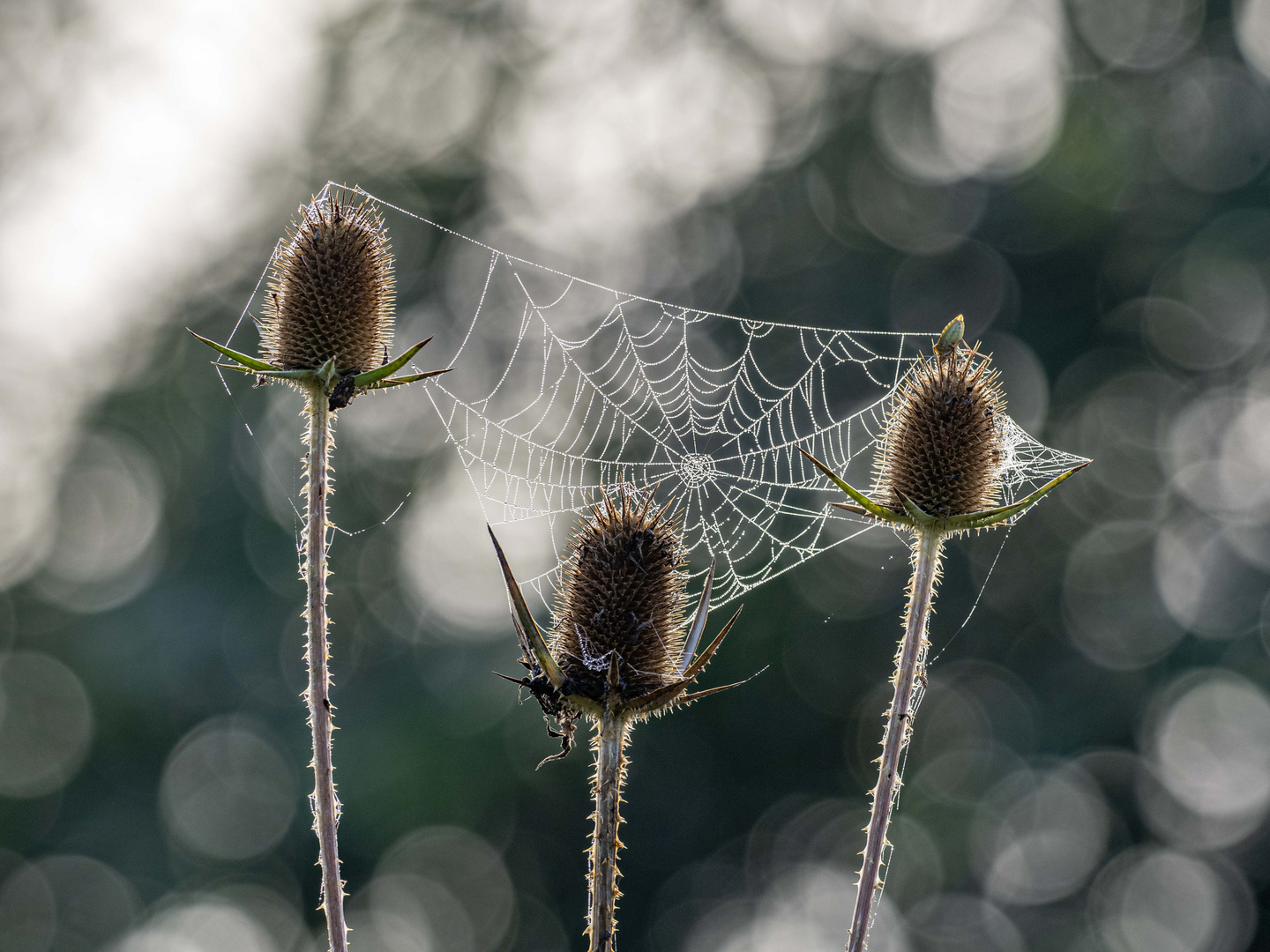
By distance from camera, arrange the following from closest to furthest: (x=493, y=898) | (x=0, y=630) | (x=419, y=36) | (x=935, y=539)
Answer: (x=935, y=539) < (x=493, y=898) < (x=0, y=630) < (x=419, y=36)

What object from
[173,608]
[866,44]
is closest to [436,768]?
[173,608]

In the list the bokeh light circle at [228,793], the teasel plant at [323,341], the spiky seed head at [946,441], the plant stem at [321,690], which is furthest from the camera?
the bokeh light circle at [228,793]

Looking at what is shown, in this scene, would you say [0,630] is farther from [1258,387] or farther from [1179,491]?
[1258,387]

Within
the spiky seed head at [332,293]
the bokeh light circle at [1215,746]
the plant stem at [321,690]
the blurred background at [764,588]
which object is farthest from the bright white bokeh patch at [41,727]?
the plant stem at [321,690]

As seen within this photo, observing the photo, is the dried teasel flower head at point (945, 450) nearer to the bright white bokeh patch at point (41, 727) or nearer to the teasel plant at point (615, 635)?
the teasel plant at point (615, 635)

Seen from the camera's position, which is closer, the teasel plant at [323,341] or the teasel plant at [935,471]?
the teasel plant at [323,341]

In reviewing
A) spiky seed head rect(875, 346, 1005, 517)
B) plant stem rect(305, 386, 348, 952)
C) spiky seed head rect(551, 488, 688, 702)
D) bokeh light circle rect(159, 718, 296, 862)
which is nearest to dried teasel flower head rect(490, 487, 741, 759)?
spiky seed head rect(551, 488, 688, 702)

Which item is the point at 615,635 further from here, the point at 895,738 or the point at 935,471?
the point at 935,471

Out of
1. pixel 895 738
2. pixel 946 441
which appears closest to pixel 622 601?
pixel 895 738
